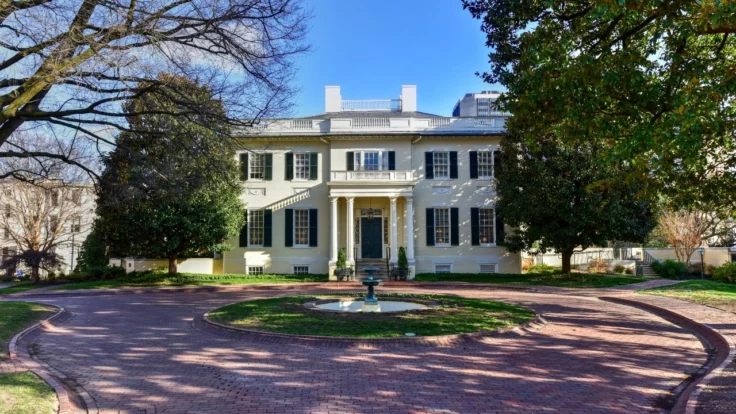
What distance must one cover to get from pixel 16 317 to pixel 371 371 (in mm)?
10135

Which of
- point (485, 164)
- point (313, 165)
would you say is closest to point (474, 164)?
point (485, 164)

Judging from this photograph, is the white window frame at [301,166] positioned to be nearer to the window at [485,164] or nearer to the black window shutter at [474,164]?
the black window shutter at [474,164]

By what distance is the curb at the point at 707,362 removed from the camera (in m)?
6.09

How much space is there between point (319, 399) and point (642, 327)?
9.40m

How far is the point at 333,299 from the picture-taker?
53.4ft

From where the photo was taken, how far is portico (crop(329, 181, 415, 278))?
2778 cm

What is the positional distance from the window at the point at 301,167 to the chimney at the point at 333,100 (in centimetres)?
551

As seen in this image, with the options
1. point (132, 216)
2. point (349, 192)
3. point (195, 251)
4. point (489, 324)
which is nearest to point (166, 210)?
point (132, 216)

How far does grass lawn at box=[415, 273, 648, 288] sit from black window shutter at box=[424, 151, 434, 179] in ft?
19.1

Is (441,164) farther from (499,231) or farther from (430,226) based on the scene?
(499,231)

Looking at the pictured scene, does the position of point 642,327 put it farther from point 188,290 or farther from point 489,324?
point 188,290

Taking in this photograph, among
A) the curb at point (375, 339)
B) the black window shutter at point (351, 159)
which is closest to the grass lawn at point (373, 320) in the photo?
the curb at point (375, 339)

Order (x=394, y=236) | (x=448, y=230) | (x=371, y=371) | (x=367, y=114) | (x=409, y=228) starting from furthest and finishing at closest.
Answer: (x=367, y=114)
(x=448, y=230)
(x=394, y=236)
(x=409, y=228)
(x=371, y=371)

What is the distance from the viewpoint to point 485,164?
29.5m
